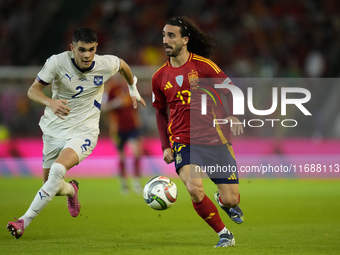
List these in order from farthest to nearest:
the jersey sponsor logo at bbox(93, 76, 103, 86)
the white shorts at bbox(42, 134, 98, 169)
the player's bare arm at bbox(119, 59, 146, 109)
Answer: the player's bare arm at bbox(119, 59, 146, 109), the jersey sponsor logo at bbox(93, 76, 103, 86), the white shorts at bbox(42, 134, 98, 169)

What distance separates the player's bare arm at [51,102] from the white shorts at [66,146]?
0.51 m

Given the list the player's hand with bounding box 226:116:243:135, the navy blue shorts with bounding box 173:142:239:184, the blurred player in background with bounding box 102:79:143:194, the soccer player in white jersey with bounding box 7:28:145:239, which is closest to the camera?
the player's hand with bounding box 226:116:243:135

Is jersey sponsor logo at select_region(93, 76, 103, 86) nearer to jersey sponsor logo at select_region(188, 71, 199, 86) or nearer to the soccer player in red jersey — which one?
the soccer player in red jersey

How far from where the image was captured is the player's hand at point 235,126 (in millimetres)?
5254

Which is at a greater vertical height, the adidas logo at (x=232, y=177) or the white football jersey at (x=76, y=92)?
the white football jersey at (x=76, y=92)

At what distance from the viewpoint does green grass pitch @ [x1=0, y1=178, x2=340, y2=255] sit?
5.34 metres

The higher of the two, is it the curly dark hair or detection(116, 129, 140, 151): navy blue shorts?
the curly dark hair

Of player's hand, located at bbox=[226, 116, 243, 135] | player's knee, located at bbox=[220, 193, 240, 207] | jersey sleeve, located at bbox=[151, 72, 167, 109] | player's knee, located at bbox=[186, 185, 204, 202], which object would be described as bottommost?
player's knee, located at bbox=[220, 193, 240, 207]

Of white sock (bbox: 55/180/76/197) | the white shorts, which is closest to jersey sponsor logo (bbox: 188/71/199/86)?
the white shorts

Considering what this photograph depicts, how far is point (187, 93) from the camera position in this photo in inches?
222

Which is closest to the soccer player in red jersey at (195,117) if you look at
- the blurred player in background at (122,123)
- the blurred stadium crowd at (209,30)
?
the blurred player in background at (122,123)

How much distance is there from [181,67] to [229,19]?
14.2m

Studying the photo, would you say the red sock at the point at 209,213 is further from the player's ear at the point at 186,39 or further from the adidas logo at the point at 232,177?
the player's ear at the point at 186,39

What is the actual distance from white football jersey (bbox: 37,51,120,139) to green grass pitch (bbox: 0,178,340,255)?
129 centimetres
